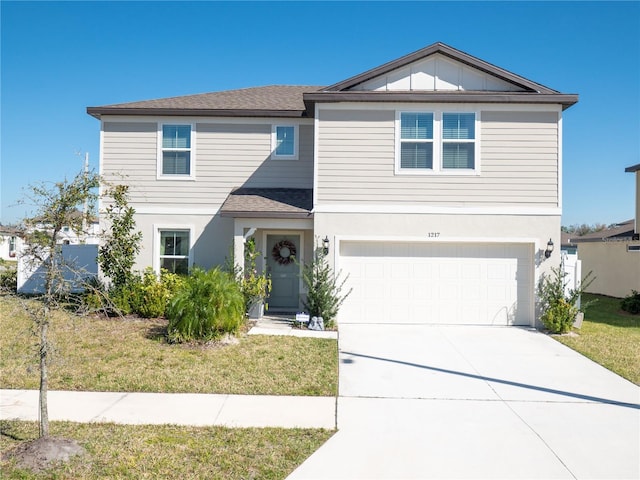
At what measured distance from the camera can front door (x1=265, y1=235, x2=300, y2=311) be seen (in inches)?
508

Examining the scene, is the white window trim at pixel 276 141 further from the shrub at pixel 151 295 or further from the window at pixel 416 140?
the shrub at pixel 151 295

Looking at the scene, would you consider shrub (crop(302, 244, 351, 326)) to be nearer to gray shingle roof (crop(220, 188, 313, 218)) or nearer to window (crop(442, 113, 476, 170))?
gray shingle roof (crop(220, 188, 313, 218))

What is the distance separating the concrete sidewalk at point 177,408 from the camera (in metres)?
5.50

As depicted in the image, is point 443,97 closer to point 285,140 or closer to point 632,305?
point 285,140

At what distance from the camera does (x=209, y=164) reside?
42.9 feet

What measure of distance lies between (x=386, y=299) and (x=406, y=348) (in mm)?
2402

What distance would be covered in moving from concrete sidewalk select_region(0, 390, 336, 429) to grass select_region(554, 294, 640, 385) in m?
5.35

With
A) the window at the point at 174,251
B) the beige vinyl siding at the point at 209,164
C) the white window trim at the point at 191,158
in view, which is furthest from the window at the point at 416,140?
the window at the point at 174,251

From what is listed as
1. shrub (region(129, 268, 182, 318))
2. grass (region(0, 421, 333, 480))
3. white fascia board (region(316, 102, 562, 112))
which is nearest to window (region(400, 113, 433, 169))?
white fascia board (region(316, 102, 562, 112))

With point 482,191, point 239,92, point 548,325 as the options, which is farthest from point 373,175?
point 239,92

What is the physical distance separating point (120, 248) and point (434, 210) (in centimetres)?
794

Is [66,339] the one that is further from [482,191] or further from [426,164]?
[482,191]

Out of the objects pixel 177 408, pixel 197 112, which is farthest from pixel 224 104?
pixel 177 408

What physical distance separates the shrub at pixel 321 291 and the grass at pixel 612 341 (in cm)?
496
